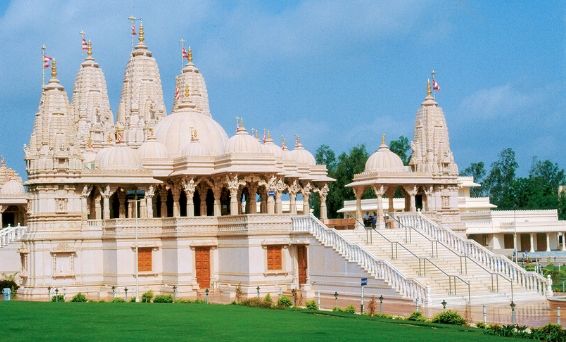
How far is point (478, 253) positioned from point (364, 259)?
6111 mm

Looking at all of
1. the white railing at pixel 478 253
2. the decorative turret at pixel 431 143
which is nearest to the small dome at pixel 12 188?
the decorative turret at pixel 431 143

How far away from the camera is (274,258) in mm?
44531

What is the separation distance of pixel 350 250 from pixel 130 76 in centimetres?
2666

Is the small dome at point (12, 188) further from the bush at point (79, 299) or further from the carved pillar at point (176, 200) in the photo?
the bush at point (79, 299)

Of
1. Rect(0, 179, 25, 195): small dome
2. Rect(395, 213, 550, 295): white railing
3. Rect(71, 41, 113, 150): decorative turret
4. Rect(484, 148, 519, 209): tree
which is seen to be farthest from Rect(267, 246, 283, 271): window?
Rect(484, 148, 519, 209): tree

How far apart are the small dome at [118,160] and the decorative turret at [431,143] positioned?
1724 cm

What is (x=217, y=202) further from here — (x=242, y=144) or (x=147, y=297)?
(x=147, y=297)

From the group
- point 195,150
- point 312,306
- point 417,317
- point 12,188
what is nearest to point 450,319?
point 417,317

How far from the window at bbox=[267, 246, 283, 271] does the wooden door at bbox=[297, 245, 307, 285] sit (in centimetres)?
83

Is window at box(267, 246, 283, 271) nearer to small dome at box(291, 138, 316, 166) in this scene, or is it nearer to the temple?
the temple

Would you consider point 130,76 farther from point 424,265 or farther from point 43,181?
point 424,265

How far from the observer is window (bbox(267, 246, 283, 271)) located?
146ft

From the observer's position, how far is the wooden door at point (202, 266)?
1807 inches

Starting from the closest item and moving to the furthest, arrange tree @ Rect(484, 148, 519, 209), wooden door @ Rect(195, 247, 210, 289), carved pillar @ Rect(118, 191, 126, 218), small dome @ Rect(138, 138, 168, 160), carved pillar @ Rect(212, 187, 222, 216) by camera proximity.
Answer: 1. wooden door @ Rect(195, 247, 210, 289)
2. carved pillar @ Rect(212, 187, 222, 216)
3. small dome @ Rect(138, 138, 168, 160)
4. carved pillar @ Rect(118, 191, 126, 218)
5. tree @ Rect(484, 148, 519, 209)
